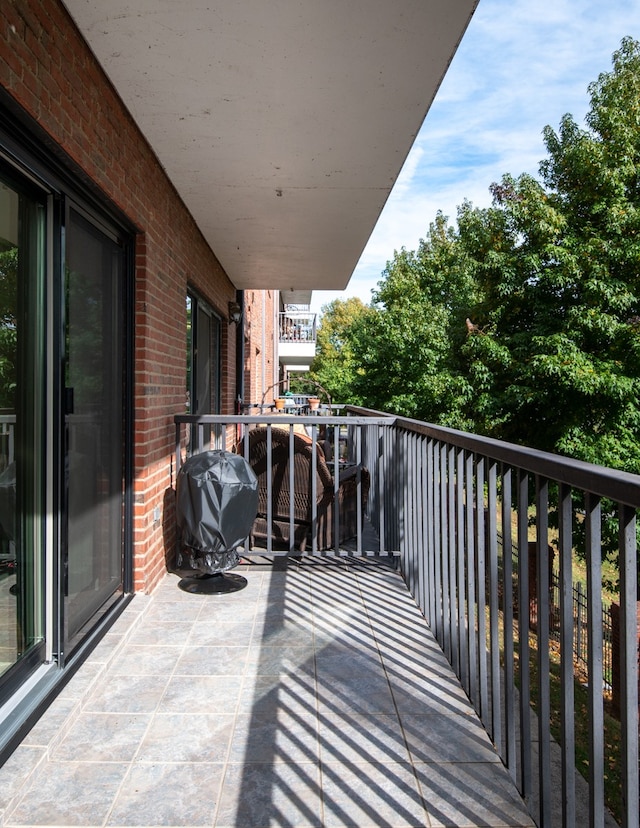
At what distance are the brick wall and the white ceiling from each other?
0.11m

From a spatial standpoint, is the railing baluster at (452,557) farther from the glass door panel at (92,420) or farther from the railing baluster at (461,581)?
the glass door panel at (92,420)

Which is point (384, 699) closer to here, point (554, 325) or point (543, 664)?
point (543, 664)

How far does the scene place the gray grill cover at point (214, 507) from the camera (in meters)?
3.32

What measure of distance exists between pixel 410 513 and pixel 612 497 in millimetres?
2367

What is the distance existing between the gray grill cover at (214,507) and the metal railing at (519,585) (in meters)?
0.63

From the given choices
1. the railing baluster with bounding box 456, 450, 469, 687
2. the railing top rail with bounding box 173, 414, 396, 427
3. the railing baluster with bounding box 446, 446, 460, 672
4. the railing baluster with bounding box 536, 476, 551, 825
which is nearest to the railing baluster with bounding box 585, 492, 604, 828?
the railing baluster with bounding box 536, 476, 551, 825

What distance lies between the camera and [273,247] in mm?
5461

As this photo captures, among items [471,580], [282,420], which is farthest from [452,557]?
[282,420]

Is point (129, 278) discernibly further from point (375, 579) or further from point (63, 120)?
point (375, 579)

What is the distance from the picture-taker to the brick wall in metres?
1.94

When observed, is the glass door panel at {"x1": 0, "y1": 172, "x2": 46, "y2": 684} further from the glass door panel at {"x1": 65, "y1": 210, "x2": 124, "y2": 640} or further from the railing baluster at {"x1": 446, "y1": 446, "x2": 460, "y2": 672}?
the railing baluster at {"x1": 446, "y1": 446, "x2": 460, "y2": 672}

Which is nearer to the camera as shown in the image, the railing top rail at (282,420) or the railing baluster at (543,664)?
the railing baluster at (543,664)

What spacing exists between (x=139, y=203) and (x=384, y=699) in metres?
2.59

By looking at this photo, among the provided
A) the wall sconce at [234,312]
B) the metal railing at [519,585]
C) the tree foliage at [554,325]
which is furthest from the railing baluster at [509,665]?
the tree foliage at [554,325]
